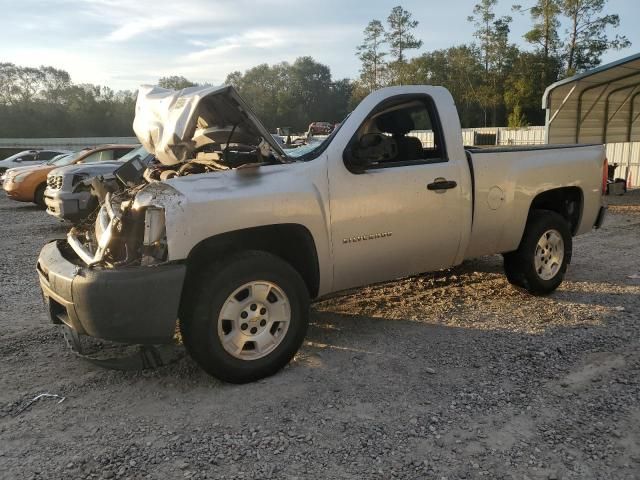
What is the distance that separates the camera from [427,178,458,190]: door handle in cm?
442

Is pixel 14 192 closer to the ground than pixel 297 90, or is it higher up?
closer to the ground

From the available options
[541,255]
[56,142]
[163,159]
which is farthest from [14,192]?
[56,142]

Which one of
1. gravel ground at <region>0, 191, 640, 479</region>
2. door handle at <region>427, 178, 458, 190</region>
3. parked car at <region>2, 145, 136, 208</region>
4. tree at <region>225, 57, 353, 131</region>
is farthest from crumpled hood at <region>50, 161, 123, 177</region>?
tree at <region>225, 57, 353, 131</region>

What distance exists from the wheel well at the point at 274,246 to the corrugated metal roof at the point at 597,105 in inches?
495

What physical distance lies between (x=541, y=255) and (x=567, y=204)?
2.80 ft

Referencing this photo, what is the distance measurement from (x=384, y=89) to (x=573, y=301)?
2917mm

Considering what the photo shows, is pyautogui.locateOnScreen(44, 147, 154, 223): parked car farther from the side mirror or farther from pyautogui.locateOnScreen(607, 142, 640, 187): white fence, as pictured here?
pyautogui.locateOnScreen(607, 142, 640, 187): white fence

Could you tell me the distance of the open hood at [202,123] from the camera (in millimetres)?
3771

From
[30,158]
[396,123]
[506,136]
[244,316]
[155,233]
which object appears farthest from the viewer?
[506,136]

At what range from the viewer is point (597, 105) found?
58.4 ft

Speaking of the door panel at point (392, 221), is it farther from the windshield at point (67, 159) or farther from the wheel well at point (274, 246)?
the windshield at point (67, 159)

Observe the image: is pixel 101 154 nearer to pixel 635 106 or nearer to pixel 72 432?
pixel 72 432

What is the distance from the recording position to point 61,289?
3.44 metres

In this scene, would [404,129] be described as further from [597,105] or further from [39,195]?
[597,105]
